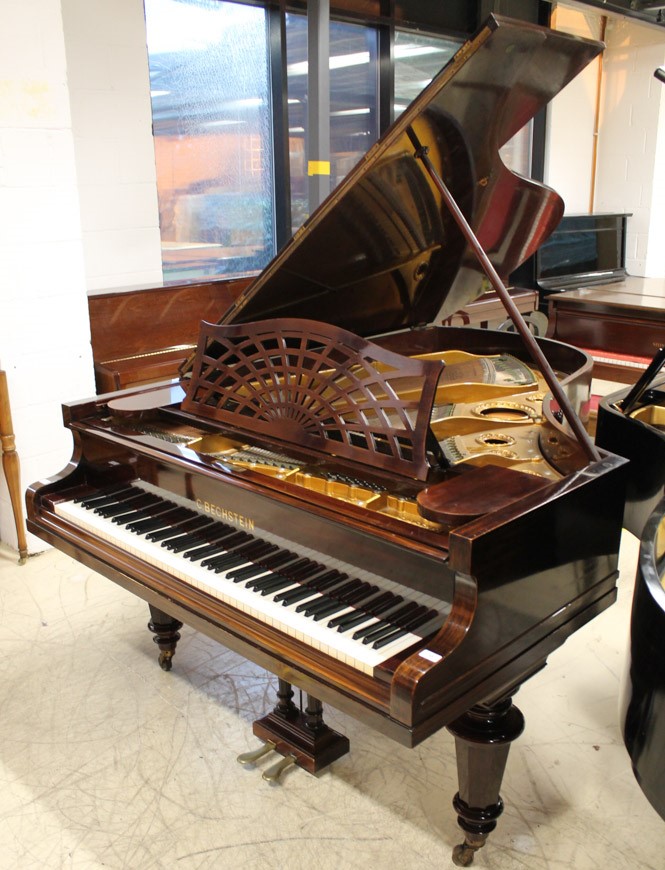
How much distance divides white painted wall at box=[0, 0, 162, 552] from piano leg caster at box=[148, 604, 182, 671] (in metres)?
1.26

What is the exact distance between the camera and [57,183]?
11.5ft

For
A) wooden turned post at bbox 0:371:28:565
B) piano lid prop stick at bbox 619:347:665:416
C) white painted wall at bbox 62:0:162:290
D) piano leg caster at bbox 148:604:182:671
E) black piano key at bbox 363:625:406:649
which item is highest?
white painted wall at bbox 62:0:162:290

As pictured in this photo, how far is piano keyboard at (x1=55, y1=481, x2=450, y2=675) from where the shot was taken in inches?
63.9

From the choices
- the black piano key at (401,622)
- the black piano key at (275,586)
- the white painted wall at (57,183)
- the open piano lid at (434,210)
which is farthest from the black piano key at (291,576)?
the white painted wall at (57,183)

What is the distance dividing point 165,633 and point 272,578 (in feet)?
3.52

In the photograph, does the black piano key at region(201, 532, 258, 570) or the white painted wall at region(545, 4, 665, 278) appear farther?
the white painted wall at region(545, 4, 665, 278)

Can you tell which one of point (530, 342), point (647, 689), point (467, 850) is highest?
point (530, 342)

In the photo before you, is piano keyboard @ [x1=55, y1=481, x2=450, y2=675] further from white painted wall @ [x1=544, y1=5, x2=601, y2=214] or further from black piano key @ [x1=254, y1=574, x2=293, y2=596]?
white painted wall @ [x1=544, y1=5, x2=601, y2=214]

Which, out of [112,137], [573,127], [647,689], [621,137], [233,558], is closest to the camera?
[647,689]

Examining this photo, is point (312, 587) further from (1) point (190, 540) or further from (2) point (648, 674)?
(2) point (648, 674)

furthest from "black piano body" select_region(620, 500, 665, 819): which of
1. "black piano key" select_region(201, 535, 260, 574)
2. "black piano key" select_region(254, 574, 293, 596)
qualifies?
"black piano key" select_region(201, 535, 260, 574)

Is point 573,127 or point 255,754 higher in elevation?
point 573,127

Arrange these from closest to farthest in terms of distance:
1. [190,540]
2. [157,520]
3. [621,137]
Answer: [190,540] → [157,520] → [621,137]

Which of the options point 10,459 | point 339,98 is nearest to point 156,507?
point 10,459
